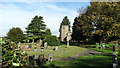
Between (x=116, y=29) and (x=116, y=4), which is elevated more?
(x=116, y=4)

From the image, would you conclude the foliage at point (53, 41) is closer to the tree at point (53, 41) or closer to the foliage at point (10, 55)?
the tree at point (53, 41)

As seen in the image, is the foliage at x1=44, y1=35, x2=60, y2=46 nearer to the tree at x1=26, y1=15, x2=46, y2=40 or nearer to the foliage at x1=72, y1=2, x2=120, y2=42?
the foliage at x1=72, y1=2, x2=120, y2=42

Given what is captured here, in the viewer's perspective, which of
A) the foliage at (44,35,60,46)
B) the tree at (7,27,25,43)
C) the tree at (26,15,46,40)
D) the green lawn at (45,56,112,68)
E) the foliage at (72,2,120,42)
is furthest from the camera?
the tree at (26,15,46,40)

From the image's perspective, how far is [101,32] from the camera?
3009cm

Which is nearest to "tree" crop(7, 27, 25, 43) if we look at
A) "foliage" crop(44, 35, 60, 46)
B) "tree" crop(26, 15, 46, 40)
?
"tree" crop(26, 15, 46, 40)

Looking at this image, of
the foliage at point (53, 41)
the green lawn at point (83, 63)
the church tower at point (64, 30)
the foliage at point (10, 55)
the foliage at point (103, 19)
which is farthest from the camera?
the church tower at point (64, 30)

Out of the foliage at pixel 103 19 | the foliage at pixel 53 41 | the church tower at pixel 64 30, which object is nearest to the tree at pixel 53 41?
the foliage at pixel 53 41

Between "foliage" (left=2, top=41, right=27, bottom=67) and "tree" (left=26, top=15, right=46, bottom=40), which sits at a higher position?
"tree" (left=26, top=15, right=46, bottom=40)

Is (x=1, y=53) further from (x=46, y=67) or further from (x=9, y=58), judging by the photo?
(x=46, y=67)

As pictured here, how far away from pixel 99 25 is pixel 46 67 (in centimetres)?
2413

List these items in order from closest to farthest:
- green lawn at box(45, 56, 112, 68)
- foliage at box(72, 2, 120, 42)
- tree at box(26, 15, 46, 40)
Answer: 1. green lawn at box(45, 56, 112, 68)
2. foliage at box(72, 2, 120, 42)
3. tree at box(26, 15, 46, 40)

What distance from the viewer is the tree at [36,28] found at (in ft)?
187

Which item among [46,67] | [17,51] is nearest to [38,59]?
[46,67]

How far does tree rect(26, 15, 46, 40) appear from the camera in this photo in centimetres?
5697
